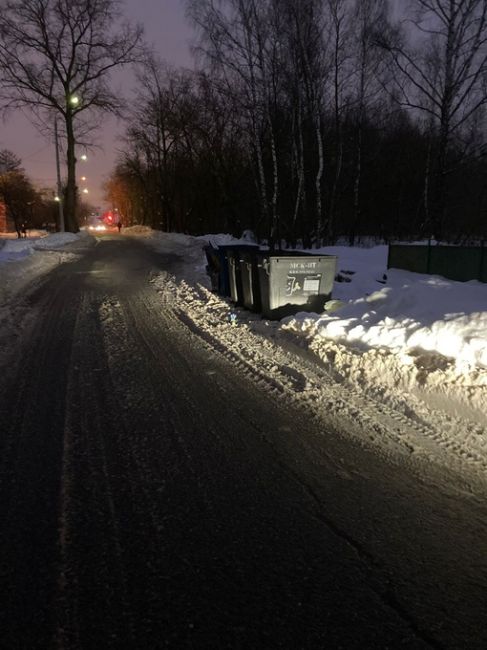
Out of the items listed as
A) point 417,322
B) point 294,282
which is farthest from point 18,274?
point 417,322

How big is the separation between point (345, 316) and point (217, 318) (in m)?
2.57

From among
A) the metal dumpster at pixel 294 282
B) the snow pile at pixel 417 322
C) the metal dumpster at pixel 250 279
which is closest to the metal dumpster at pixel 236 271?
the metal dumpster at pixel 250 279

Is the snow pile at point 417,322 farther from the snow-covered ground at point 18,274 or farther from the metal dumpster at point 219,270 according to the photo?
the snow-covered ground at point 18,274

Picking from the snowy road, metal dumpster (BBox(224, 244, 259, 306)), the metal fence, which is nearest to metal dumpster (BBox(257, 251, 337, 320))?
metal dumpster (BBox(224, 244, 259, 306))

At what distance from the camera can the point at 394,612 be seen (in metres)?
2.24

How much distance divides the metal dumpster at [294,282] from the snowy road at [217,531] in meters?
3.52

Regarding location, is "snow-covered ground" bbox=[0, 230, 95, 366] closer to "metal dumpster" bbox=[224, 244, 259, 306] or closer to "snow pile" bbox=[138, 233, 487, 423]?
"snow pile" bbox=[138, 233, 487, 423]

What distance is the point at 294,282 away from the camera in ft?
28.0

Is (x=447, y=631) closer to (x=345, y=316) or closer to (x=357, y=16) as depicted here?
(x=345, y=316)

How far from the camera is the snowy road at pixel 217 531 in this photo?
7.11 ft

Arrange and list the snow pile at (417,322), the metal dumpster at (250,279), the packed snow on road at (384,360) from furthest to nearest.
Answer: the metal dumpster at (250,279) < the snow pile at (417,322) < the packed snow on road at (384,360)

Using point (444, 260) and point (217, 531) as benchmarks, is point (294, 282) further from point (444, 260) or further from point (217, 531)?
point (217, 531)

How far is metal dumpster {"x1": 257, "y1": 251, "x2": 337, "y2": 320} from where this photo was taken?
844cm

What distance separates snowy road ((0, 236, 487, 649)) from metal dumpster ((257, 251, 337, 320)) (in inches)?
138
